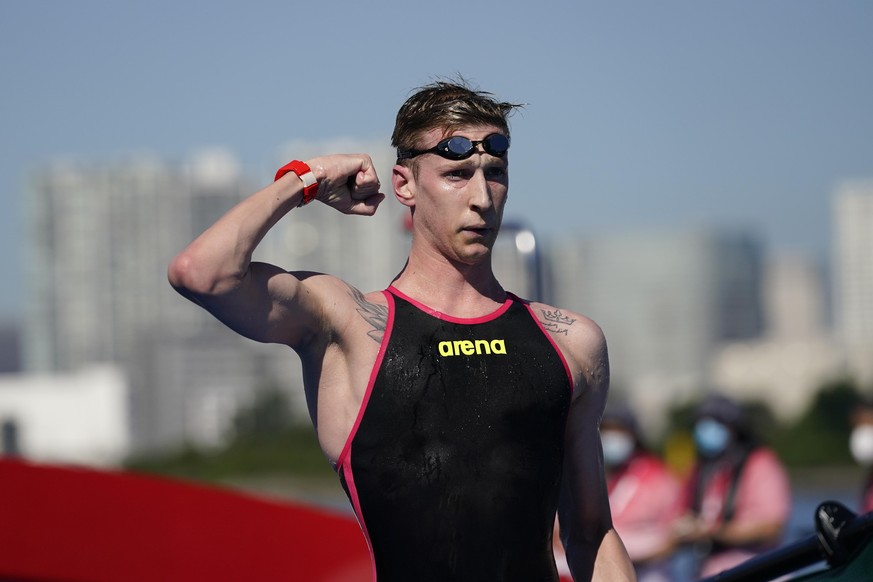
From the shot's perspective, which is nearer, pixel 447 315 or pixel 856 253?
pixel 447 315

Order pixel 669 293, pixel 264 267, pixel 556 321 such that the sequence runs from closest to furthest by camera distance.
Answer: pixel 264 267 < pixel 556 321 < pixel 669 293

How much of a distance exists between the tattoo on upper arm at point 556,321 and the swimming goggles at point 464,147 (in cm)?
39

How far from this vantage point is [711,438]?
7.79 metres

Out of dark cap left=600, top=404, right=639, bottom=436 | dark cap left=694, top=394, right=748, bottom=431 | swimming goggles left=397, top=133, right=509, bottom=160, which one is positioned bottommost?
dark cap left=600, top=404, right=639, bottom=436

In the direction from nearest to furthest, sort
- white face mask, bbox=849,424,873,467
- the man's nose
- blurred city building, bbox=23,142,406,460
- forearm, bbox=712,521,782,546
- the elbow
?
the elbow, the man's nose, forearm, bbox=712,521,782,546, white face mask, bbox=849,424,873,467, blurred city building, bbox=23,142,406,460

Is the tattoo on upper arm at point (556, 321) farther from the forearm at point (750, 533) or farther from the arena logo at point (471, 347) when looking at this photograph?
the forearm at point (750, 533)

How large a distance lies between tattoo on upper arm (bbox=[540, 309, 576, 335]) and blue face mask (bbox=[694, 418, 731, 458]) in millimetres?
4761

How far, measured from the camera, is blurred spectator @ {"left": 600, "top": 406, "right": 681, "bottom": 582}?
8.02 m

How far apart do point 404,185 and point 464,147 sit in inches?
7.1

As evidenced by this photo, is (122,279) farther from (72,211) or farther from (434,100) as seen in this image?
(434,100)

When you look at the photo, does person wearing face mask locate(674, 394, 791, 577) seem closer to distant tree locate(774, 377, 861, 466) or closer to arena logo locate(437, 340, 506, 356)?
arena logo locate(437, 340, 506, 356)

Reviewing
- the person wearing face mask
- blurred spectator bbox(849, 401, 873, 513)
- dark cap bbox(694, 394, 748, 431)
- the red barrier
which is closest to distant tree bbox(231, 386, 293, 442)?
blurred spectator bbox(849, 401, 873, 513)

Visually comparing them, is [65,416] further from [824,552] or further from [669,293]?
[824,552]

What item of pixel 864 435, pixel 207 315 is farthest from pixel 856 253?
pixel 864 435
